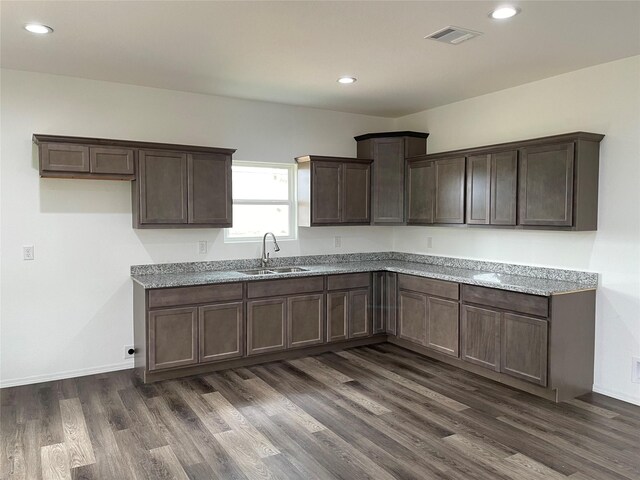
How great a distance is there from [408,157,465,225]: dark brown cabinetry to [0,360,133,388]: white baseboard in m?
3.23

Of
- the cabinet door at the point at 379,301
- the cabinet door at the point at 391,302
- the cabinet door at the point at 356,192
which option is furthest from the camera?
the cabinet door at the point at 356,192

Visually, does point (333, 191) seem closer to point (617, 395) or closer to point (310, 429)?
point (310, 429)

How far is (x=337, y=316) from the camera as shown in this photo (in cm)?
501

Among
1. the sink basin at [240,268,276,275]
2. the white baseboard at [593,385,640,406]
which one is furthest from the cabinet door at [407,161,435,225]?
the white baseboard at [593,385,640,406]

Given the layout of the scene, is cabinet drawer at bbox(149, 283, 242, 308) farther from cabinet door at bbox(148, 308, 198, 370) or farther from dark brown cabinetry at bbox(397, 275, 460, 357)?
dark brown cabinetry at bbox(397, 275, 460, 357)

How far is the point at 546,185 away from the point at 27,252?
4243mm

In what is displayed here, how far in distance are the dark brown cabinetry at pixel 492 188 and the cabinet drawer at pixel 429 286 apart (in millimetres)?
646

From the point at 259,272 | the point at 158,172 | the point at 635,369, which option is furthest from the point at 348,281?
the point at 635,369

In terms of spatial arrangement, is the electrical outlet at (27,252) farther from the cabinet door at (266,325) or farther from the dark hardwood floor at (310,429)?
the cabinet door at (266,325)

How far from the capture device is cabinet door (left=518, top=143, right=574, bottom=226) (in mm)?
3760

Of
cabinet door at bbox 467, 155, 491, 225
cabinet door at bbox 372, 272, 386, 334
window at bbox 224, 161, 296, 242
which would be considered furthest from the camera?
cabinet door at bbox 372, 272, 386, 334

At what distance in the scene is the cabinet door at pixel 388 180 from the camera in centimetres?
544

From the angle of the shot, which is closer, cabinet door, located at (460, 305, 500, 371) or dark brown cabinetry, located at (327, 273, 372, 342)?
cabinet door, located at (460, 305, 500, 371)

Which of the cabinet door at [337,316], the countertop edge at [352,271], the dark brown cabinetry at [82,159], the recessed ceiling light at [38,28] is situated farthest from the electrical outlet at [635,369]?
the recessed ceiling light at [38,28]
